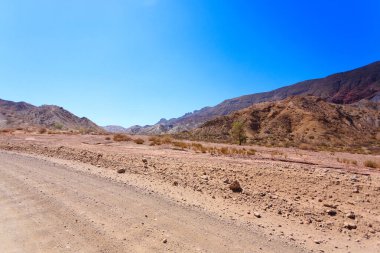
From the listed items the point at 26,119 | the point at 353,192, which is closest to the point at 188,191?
the point at 353,192

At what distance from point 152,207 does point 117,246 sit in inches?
96.5

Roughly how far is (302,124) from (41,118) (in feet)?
384

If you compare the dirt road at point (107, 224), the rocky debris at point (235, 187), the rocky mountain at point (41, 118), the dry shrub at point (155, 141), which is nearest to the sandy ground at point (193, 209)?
the dirt road at point (107, 224)

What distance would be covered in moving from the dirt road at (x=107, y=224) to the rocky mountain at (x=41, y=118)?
113455 millimetres

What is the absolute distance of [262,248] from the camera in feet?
19.7

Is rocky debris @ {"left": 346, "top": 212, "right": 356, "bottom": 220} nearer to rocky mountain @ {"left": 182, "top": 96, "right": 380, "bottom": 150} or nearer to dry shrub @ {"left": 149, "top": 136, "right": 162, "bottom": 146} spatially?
dry shrub @ {"left": 149, "top": 136, "right": 162, "bottom": 146}

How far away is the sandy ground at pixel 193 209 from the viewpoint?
242 inches

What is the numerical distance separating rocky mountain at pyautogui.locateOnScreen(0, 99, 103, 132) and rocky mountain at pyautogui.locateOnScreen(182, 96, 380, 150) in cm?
5884

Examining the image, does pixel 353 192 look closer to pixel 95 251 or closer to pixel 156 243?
pixel 156 243

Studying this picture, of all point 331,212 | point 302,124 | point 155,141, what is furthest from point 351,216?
point 302,124

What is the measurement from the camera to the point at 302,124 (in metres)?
82.4

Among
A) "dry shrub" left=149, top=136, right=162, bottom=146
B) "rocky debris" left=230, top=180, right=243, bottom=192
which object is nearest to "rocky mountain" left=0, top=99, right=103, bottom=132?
"dry shrub" left=149, top=136, right=162, bottom=146

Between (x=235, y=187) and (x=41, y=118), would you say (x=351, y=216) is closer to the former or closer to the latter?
(x=235, y=187)

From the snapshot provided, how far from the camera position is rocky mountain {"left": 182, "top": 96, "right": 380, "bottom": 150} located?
72625 mm
